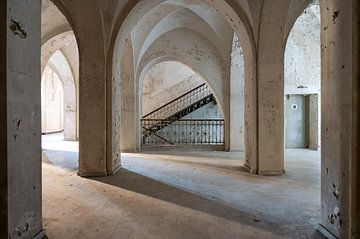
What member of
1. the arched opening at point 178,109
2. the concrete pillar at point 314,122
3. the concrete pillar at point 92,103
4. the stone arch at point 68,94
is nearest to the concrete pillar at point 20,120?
the concrete pillar at point 92,103

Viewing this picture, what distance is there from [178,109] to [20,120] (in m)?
15.5

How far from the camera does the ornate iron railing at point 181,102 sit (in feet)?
58.6

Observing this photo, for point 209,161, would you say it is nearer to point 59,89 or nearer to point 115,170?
point 115,170

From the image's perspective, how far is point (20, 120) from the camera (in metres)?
2.75

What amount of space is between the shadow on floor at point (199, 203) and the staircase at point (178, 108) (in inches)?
389

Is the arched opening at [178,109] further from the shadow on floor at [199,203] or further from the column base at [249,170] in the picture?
the shadow on floor at [199,203]

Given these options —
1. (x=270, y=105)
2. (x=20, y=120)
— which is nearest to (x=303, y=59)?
(x=270, y=105)

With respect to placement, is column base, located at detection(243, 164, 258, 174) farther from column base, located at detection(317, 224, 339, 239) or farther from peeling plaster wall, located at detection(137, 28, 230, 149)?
peeling plaster wall, located at detection(137, 28, 230, 149)

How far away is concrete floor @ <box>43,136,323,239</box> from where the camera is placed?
332cm

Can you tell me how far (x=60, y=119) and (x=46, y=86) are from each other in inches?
109

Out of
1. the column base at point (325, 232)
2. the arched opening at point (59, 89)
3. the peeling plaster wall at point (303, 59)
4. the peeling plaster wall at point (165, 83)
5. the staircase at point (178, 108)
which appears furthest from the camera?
the peeling plaster wall at point (165, 83)

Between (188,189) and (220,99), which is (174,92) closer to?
(220,99)

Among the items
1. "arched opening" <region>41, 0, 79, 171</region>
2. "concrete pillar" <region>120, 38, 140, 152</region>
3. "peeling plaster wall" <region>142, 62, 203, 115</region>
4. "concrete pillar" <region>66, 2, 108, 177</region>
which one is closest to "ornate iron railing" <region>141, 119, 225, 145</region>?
"peeling plaster wall" <region>142, 62, 203, 115</region>

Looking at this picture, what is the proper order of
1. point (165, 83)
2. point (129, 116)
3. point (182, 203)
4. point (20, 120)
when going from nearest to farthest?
point (20, 120)
point (182, 203)
point (129, 116)
point (165, 83)
